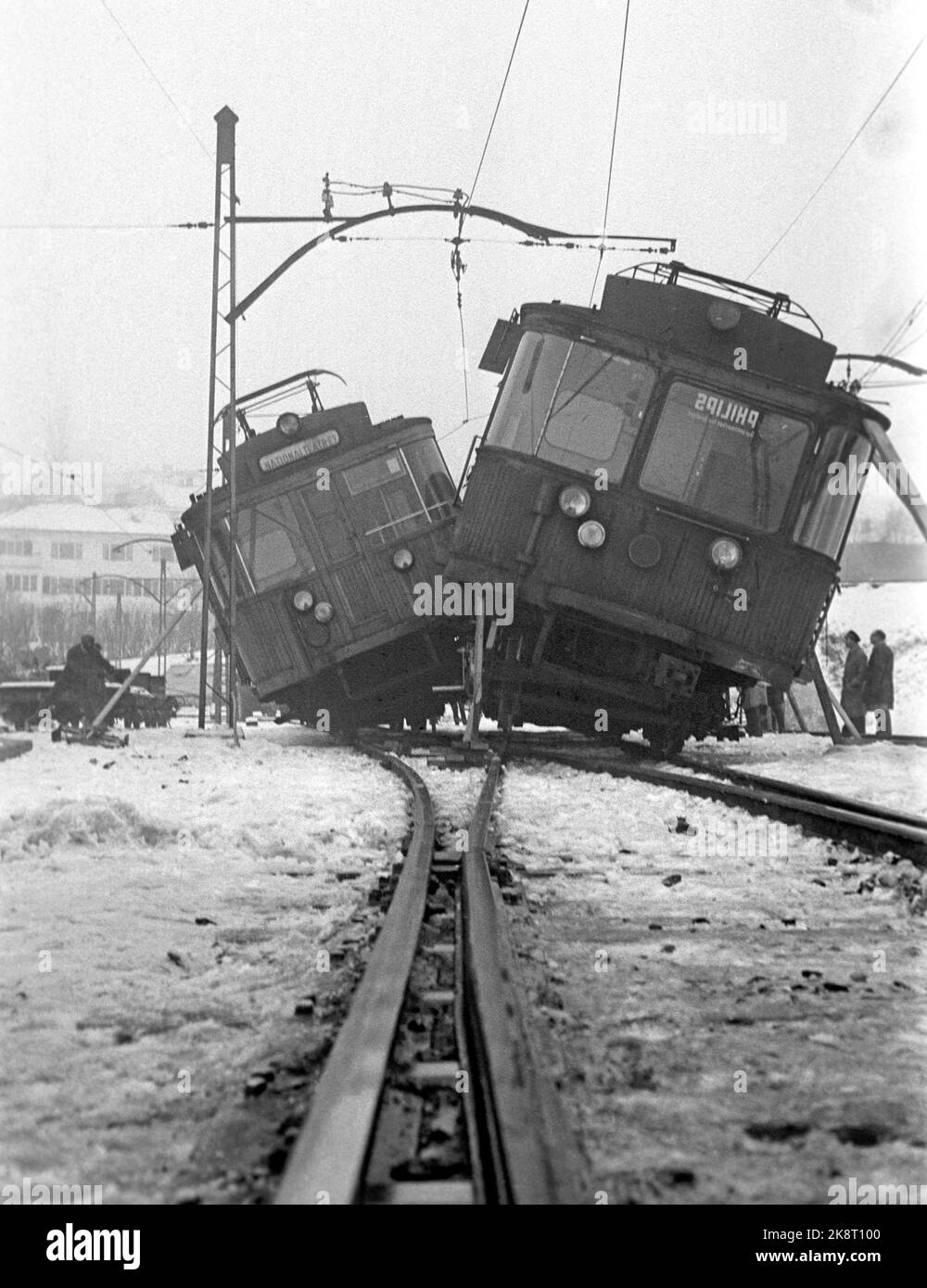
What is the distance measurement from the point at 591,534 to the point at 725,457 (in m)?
1.51

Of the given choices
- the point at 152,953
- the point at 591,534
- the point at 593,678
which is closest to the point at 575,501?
the point at 591,534

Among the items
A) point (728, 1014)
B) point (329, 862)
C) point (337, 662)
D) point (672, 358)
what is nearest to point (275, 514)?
point (337, 662)

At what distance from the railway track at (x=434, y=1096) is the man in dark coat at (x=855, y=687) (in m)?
14.4

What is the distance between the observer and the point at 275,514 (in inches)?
624

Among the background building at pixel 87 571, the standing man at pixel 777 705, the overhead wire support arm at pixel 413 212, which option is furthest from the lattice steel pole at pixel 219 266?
the background building at pixel 87 571

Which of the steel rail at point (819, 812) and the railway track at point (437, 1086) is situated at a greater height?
the steel rail at point (819, 812)

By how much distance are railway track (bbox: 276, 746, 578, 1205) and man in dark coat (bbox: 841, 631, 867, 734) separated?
47.1 feet

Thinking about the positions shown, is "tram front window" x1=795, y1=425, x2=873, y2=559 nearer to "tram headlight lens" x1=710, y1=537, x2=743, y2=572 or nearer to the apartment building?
"tram headlight lens" x1=710, y1=537, x2=743, y2=572

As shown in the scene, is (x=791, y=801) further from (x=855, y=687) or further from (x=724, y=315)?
(x=855, y=687)

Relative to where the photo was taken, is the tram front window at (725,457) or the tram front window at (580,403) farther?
the tram front window at (580,403)

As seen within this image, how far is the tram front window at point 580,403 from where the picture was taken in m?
11.6

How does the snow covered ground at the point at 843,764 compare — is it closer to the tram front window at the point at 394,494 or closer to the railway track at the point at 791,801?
the railway track at the point at 791,801

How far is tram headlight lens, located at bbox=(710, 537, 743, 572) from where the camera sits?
1139 centimetres

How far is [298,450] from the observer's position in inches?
624
